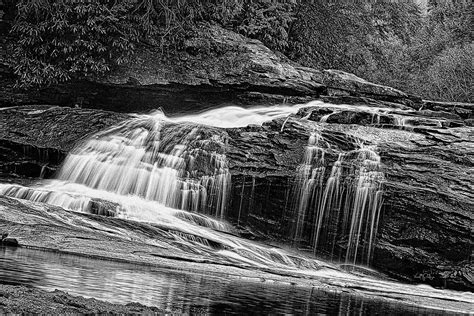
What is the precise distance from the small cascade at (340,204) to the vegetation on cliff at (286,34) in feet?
26.3

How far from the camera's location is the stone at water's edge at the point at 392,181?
12188mm

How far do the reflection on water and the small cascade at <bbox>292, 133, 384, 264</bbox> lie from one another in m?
4.81

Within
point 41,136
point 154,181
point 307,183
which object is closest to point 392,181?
point 307,183

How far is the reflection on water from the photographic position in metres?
5.14

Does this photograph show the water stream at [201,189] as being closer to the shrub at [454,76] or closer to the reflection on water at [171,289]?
the reflection on water at [171,289]

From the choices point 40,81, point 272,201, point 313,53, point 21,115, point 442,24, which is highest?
point 442,24

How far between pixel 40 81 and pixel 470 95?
45.0 feet

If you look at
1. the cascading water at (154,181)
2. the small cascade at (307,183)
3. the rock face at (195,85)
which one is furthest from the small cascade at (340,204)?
the rock face at (195,85)

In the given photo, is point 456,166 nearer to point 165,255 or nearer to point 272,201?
point 272,201

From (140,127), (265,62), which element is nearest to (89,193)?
(140,127)

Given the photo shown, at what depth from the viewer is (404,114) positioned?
16.0 m

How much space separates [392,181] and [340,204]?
106cm

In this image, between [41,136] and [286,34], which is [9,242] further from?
[286,34]

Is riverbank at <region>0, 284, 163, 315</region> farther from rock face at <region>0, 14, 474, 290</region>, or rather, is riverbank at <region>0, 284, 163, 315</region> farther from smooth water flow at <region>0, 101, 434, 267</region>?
smooth water flow at <region>0, 101, 434, 267</region>
